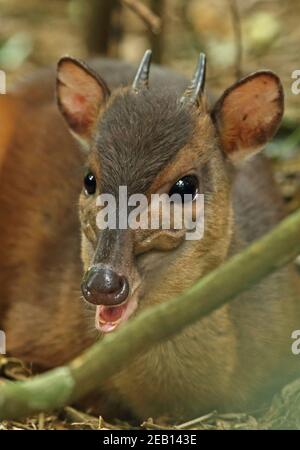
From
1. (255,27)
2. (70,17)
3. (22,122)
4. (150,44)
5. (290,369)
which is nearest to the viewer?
(290,369)

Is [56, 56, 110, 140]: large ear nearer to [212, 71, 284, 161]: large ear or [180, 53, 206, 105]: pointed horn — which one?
[180, 53, 206, 105]: pointed horn

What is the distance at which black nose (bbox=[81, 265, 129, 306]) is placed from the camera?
3.81 metres

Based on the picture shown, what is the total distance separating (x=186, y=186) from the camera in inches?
168

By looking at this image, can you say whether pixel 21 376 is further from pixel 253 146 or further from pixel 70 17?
pixel 70 17

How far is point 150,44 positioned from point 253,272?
13.7ft

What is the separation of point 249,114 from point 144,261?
0.82 metres

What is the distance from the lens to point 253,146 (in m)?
4.61

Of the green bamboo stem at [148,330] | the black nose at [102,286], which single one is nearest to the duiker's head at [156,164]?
the black nose at [102,286]

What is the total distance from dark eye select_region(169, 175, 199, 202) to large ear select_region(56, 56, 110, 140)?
2.00 ft

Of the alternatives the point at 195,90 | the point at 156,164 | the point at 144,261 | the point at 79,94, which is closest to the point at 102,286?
the point at 144,261

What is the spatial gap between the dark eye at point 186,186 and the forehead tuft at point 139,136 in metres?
0.10

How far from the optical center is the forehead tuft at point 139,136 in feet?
13.5

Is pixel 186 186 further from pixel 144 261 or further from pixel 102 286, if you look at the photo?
pixel 102 286
